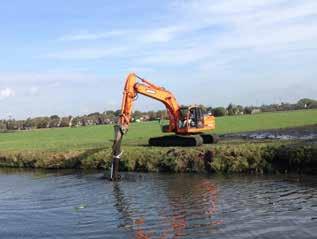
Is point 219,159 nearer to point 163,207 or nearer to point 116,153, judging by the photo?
point 116,153

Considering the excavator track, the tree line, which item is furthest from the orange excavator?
the tree line

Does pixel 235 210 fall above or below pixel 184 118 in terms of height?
below

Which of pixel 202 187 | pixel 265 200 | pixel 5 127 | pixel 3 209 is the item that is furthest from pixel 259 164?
pixel 5 127

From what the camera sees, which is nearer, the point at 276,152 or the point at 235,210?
the point at 235,210

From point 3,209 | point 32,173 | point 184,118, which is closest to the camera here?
point 3,209

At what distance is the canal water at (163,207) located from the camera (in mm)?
16281

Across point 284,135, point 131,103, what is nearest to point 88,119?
point 284,135

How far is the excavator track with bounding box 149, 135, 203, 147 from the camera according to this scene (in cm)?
3719

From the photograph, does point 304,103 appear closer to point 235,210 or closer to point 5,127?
point 5,127

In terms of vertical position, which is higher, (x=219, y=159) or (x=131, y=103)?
(x=131, y=103)

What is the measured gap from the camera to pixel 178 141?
38000 millimetres

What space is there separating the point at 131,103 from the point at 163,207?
41.8ft

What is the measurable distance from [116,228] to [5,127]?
148334mm

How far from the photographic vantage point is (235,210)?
61.4ft
